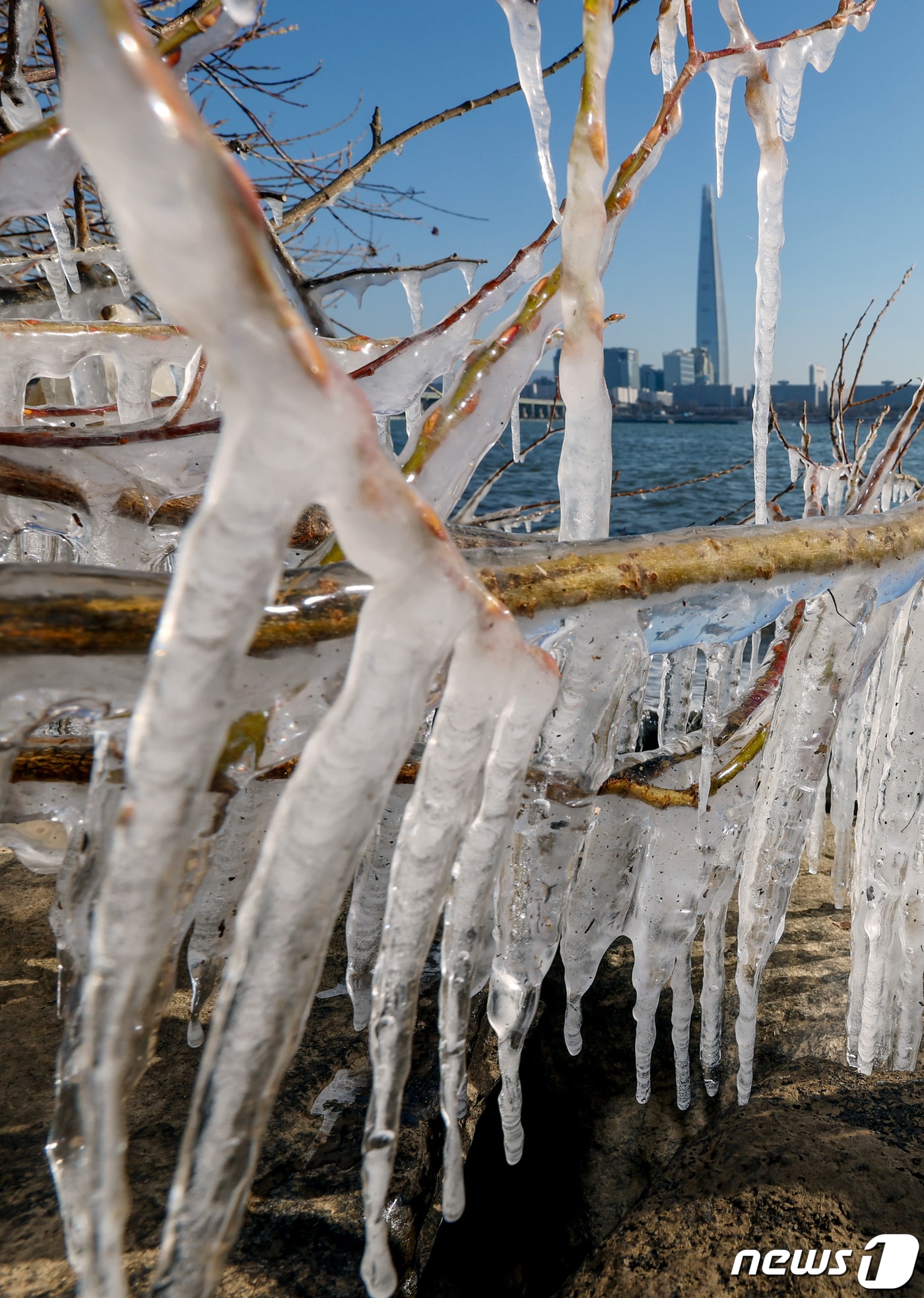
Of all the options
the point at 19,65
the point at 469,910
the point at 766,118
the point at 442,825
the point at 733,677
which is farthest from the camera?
the point at 733,677

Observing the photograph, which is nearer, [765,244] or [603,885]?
[603,885]

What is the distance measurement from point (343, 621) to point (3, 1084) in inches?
65.2

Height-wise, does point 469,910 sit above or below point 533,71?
below

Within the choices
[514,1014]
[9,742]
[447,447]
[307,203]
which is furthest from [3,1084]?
[307,203]

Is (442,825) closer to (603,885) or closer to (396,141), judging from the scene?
(603,885)

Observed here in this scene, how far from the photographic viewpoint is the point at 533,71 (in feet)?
6.70

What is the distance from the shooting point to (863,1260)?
57.7 inches

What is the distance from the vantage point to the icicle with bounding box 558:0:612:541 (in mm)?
1141

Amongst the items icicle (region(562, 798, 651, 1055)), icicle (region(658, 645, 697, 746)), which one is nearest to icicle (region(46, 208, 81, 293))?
icicle (region(562, 798, 651, 1055))

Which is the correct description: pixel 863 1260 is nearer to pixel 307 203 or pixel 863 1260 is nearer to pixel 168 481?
pixel 168 481

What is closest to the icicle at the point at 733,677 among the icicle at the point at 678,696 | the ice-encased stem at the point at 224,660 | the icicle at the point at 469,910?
the icicle at the point at 678,696

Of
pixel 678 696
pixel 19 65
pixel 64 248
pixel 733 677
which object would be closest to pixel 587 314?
pixel 19 65
